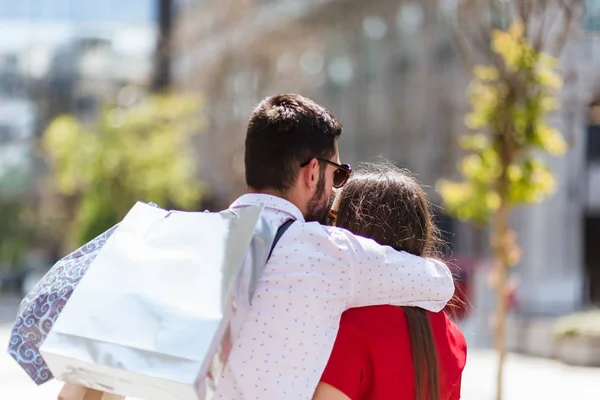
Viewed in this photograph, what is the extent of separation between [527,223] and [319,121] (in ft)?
82.1

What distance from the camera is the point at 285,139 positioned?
2.26 m

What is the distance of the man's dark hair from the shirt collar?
3cm

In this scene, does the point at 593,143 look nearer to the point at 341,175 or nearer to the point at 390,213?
the point at 390,213

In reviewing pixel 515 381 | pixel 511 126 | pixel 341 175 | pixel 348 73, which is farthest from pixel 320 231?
pixel 348 73

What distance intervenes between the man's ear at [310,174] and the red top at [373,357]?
32 centimetres

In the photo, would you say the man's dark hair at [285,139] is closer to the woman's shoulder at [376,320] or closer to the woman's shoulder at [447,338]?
the woman's shoulder at [376,320]

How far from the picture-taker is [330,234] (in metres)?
2.24

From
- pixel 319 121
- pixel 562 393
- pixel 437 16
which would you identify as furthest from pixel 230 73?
pixel 319 121

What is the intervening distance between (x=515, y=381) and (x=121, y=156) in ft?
50.3

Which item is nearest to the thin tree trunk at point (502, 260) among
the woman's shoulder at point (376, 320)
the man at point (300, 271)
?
the woman's shoulder at point (376, 320)

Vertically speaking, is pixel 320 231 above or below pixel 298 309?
above

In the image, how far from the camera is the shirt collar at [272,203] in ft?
7.54

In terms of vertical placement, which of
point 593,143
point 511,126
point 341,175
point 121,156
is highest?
point 593,143

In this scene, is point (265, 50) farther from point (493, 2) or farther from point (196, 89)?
point (493, 2)
